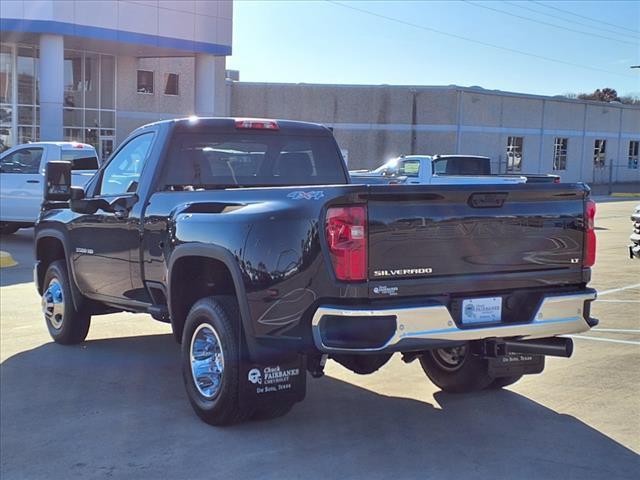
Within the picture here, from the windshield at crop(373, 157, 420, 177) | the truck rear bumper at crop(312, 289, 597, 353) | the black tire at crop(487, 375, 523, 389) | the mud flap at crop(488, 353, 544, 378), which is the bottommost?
the black tire at crop(487, 375, 523, 389)

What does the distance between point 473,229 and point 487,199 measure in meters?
0.21

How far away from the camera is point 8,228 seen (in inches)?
683

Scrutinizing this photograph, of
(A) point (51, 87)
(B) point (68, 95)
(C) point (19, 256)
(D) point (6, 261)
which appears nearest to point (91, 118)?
(B) point (68, 95)

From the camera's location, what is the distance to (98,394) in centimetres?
601

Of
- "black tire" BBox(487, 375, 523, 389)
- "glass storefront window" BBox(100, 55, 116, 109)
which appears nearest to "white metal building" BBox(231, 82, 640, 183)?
"glass storefront window" BBox(100, 55, 116, 109)

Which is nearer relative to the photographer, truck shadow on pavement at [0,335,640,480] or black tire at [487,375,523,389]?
truck shadow on pavement at [0,335,640,480]

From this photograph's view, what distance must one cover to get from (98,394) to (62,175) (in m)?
2.46

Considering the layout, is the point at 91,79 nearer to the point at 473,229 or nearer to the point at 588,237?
the point at 588,237

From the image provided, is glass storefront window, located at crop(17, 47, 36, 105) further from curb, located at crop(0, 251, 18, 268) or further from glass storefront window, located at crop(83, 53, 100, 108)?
curb, located at crop(0, 251, 18, 268)

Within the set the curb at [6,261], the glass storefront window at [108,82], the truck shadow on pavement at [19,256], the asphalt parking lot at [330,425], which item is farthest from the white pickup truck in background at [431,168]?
the glass storefront window at [108,82]

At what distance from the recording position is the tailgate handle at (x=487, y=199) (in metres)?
4.57

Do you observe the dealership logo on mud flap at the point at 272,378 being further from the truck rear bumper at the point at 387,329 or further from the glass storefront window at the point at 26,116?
the glass storefront window at the point at 26,116

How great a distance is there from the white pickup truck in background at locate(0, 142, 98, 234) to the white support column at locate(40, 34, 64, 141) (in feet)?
44.3

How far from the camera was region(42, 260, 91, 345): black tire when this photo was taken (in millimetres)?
7461
